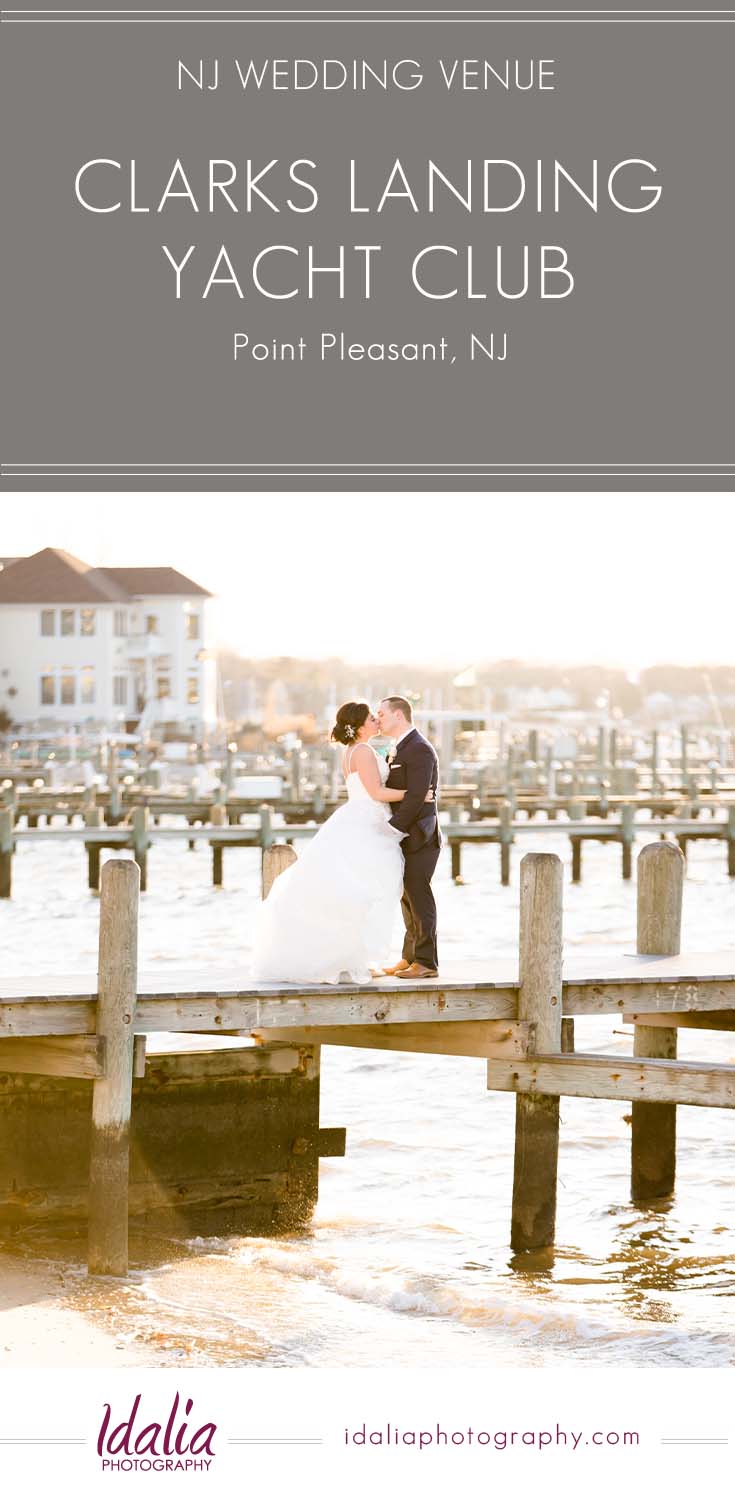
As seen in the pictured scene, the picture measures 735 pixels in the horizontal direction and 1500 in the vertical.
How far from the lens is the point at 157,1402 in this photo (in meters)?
8.59

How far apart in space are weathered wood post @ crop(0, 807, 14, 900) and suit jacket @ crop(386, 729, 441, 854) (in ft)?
84.1

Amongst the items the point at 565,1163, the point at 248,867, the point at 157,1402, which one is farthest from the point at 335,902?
the point at 248,867

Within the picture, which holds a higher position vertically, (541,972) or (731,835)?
(541,972)

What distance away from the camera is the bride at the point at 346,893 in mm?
10945

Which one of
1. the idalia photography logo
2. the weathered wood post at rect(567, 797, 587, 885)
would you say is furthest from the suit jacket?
the weathered wood post at rect(567, 797, 587, 885)
